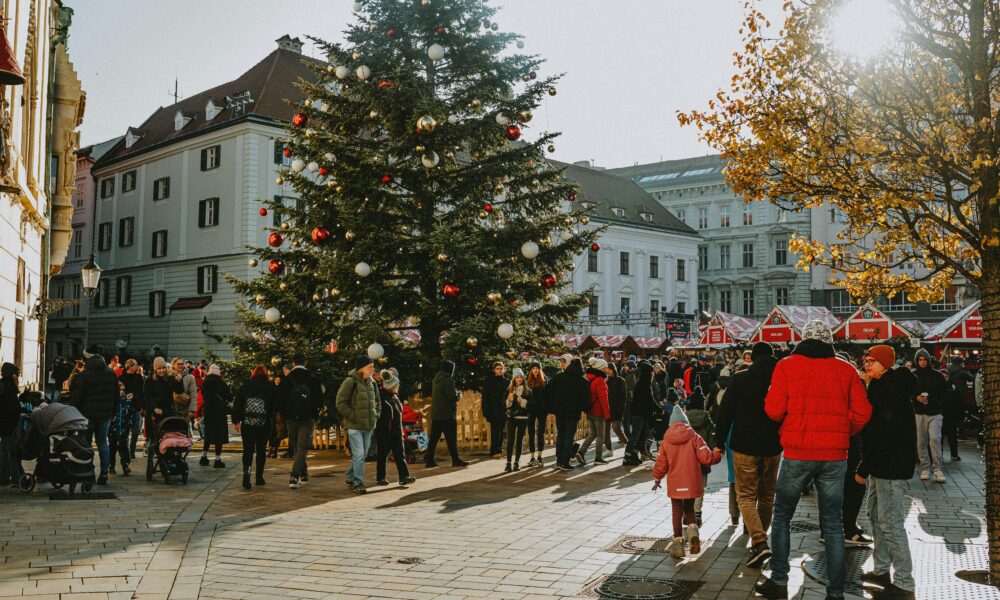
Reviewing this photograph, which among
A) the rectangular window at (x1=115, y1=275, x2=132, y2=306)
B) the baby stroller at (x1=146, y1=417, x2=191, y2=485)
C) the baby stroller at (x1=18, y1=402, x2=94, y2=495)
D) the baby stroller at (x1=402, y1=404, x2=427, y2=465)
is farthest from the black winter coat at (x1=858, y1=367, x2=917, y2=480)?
the rectangular window at (x1=115, y1=275, x2=132, y2=306)

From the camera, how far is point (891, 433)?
705cm

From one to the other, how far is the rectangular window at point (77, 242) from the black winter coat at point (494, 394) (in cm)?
4999

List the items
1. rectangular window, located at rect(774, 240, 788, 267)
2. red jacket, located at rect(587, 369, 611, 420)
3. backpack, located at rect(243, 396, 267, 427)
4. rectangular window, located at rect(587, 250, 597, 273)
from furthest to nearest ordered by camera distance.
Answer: rectangular window, located at rect(774, 240, 788, 267), rectangular window, located at rect(587, 250, 597, 273), red jacket, located at rect(587, 369, 611, 420), backpack, located at rect(243, 396, 267, 427)

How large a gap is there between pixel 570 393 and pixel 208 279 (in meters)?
34.6

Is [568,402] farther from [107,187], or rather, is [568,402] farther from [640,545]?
[107,187]

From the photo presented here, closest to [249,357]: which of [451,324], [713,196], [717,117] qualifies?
[451,324]

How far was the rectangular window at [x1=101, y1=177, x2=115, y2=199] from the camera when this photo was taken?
54250 millimetres

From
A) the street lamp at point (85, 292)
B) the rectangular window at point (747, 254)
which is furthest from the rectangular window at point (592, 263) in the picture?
the street lamp at point (85, 292)

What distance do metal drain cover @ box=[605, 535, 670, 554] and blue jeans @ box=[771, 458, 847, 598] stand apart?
1.85m

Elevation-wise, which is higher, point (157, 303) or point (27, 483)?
point (157, 303)

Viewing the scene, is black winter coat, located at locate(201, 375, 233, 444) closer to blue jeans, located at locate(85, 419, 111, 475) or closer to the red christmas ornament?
blue jeans, located at locate(85, 419, 111, 475)

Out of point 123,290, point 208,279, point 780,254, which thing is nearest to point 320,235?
point 208,279

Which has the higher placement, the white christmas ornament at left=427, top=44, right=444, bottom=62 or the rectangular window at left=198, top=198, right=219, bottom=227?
the rectangular window at left=198, top=198, right=219, bottom=227

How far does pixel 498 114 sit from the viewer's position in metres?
17.2
